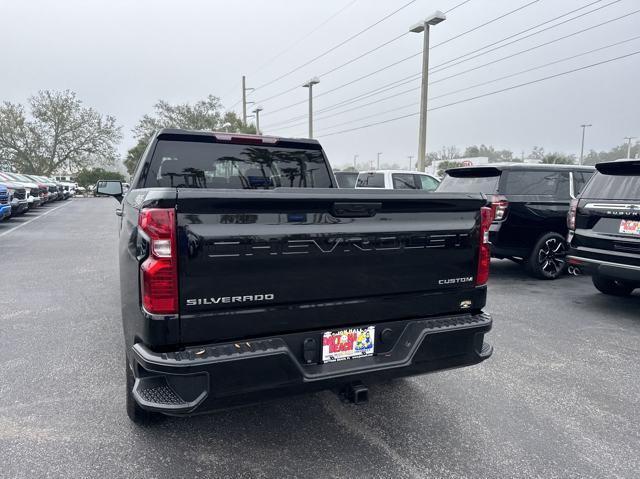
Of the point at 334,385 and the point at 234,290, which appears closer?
the point at 234,290

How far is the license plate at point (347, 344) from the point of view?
254 centimetres

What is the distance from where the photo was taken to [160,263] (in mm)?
2176

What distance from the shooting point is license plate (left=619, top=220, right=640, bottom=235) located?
17.1ft

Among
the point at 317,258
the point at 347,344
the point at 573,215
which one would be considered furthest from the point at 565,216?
the point at 317,258

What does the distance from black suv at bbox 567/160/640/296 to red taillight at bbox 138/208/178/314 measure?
5206 millimetres

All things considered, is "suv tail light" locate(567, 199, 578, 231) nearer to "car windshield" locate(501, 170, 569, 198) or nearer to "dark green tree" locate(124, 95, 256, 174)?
"car windshield" locate(501, 170, 569, 198)

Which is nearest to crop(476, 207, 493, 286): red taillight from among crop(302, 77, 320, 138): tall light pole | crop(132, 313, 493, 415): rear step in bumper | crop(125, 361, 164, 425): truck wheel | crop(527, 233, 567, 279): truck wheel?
crop(132, 313, 493, 415): rear step in bumper

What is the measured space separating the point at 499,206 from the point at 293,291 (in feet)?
18.7

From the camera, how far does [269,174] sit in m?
4.22

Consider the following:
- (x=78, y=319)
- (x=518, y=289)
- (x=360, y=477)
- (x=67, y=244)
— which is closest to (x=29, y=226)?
(x=67, y=244)

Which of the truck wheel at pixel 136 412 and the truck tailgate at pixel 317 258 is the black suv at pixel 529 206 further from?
the truck wheel at pixel 136 412

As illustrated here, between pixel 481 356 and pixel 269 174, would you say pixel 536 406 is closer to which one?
pixel 481 356

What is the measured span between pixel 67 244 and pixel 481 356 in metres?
10.6

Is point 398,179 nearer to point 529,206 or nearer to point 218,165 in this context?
point 529,206
